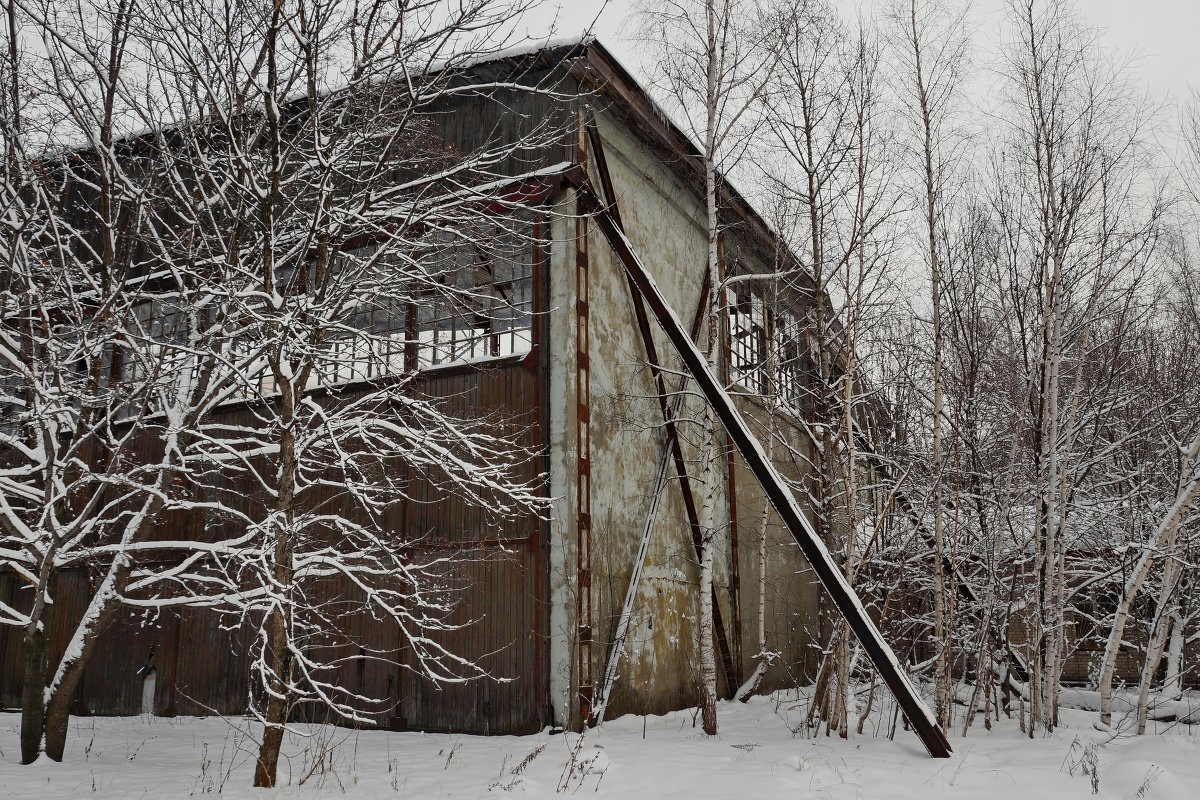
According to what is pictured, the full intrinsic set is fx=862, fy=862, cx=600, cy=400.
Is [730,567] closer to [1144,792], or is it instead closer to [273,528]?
[1144,792]

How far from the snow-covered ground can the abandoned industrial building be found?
2.40 ft

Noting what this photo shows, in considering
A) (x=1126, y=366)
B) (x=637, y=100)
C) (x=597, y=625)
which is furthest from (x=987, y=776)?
(x=1126, y=366)

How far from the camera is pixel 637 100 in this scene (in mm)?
11422

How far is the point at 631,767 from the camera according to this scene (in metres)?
7.20

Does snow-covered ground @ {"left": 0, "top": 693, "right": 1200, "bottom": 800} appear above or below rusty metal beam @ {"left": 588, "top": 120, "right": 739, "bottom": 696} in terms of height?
below

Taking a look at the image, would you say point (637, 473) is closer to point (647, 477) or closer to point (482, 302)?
point (647, 477)

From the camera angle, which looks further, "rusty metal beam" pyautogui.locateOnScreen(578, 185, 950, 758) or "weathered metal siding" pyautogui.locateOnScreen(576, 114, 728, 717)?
"weathered metal siding" pyautogui.locateOnScreen(576, 114, 728, 717)

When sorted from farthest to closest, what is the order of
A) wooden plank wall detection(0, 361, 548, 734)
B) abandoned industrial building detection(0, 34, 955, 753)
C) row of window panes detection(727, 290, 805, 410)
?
row of window panes detection(727, 290, 805, 410)
abandoned industrial building detection(0, 34, 955, 753)
wooden plank wall detection(0, 361, 548, 734)

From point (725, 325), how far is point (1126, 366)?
26.7 feet

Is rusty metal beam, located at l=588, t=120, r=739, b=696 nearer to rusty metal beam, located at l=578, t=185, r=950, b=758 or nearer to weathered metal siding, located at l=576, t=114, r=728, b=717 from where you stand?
weathered metal siding, located at l=576, t=114, r=728, b=717

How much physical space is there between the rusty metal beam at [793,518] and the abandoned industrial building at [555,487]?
0.06 meters

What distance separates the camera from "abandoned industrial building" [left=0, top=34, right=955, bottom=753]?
30.1ft

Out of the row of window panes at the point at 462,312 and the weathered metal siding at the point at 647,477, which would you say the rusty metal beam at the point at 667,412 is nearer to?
the weathered metal siding at the point at 647,477

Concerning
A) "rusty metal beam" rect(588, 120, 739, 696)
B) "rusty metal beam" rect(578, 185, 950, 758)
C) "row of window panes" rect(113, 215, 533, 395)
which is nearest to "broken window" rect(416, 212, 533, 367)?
"row of window panes" rect(113, 215, 533, 395)
